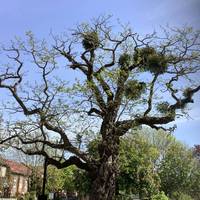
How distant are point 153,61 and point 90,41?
3589 mm

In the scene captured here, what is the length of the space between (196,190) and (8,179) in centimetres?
2509

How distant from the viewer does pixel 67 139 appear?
21.4 metres

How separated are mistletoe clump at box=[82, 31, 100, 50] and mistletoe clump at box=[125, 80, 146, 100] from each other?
285 centimetres

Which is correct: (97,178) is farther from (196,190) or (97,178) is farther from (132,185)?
(196,190)

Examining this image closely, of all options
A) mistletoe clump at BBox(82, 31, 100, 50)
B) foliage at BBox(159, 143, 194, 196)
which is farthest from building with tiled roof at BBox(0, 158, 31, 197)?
mistletoe clump at BBox(82, 31, 100, 50)

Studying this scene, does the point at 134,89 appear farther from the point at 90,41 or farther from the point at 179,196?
the point at 179,196

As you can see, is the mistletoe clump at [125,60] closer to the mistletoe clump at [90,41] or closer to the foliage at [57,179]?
the mistletoe clump at [90,41]

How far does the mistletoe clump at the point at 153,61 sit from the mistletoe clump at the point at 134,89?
758 mm

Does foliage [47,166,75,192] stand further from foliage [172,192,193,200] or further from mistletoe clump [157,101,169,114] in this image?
mistletoe clump [157,101,169,114]

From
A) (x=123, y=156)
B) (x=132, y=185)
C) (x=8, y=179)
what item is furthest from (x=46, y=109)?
(x=8, y=179)

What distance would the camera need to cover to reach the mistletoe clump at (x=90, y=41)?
21.5 metres

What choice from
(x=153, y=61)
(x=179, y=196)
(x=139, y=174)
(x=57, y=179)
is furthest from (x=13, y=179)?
(x=153, y=61)

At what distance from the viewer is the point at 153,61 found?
19.5 m

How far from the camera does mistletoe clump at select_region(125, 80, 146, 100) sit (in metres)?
19.8
